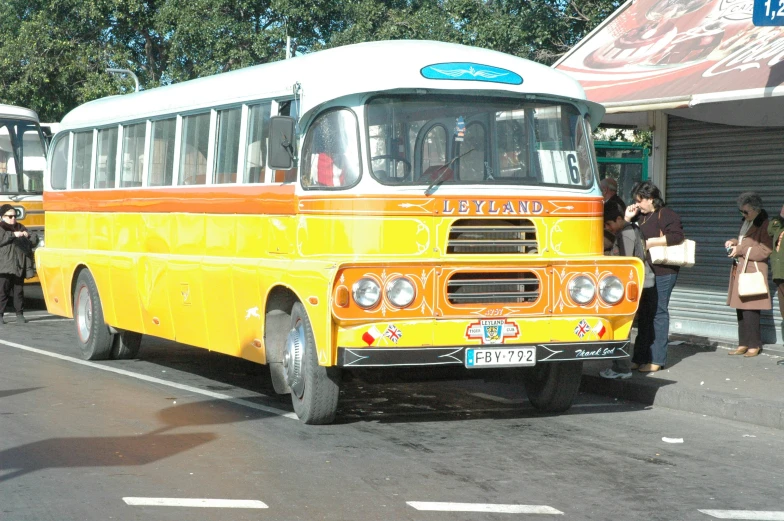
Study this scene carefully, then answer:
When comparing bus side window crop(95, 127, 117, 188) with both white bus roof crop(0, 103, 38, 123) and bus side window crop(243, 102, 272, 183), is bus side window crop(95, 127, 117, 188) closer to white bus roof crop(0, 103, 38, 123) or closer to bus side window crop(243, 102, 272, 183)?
bus side window crop(243, 102, 272, 183)

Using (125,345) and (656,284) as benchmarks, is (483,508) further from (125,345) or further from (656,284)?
(125,345)

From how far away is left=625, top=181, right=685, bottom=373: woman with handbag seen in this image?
37.7 ft

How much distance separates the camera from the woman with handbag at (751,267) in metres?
12.5

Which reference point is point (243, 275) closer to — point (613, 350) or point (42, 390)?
point (42, 390)

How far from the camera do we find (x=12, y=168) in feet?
69.2

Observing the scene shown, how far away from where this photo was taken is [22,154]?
69.7 ft

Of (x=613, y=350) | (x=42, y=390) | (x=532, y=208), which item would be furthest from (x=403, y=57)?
(x=42, y=390)

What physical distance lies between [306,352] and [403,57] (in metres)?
2.21

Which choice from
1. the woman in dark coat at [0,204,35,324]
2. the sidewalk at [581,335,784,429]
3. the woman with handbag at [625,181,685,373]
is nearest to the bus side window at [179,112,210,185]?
the sidewalk at [581,335,784,429]

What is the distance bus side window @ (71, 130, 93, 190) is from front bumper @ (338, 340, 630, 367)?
6095 mm

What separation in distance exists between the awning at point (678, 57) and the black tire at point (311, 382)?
498cm

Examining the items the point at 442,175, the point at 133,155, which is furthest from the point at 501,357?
the point at 133,155

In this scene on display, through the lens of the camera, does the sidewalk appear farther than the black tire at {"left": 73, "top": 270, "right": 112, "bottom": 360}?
No

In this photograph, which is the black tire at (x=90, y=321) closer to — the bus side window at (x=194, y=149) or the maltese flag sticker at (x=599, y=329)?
the bus side window at (x=194, y=149)
